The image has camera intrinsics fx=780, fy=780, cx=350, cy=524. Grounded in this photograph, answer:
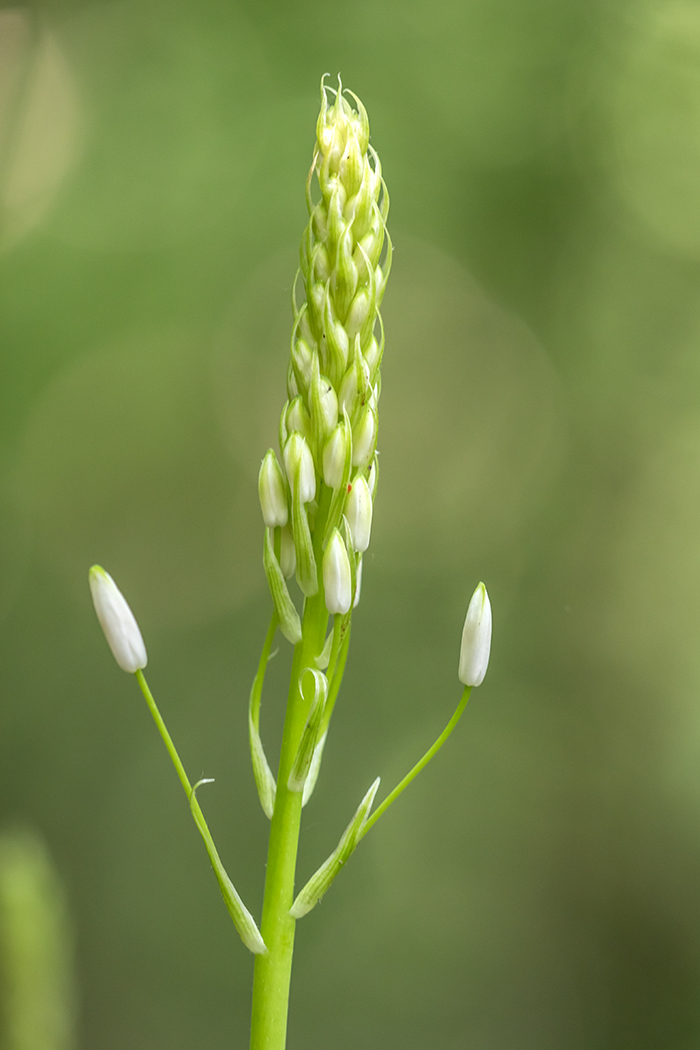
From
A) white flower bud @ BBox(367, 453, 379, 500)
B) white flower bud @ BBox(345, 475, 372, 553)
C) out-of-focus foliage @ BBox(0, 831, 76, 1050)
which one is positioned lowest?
out-of-focus foliage @ BBox(0, 831, 76, 1050)

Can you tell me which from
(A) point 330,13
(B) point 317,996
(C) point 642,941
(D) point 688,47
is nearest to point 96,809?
(B) point 317,996

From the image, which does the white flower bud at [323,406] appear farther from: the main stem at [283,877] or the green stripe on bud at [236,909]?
the green stripe on bud at [236,909]

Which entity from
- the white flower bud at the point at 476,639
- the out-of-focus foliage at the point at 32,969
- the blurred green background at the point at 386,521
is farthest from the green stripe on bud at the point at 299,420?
the blurred green background at the point at 386,521

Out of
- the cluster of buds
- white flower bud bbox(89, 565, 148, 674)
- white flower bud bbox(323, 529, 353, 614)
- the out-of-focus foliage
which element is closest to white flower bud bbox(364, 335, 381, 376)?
the cluster of buds

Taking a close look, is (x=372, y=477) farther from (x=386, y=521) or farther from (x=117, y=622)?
(x=386, y=521)

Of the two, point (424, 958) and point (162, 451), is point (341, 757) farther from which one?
point (162, 451)

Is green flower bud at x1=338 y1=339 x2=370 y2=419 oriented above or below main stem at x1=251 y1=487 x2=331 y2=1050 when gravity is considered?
above

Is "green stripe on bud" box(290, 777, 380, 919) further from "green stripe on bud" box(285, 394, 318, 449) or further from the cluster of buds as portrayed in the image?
"green stripe on bud" box(285, 394, 318, 449)
